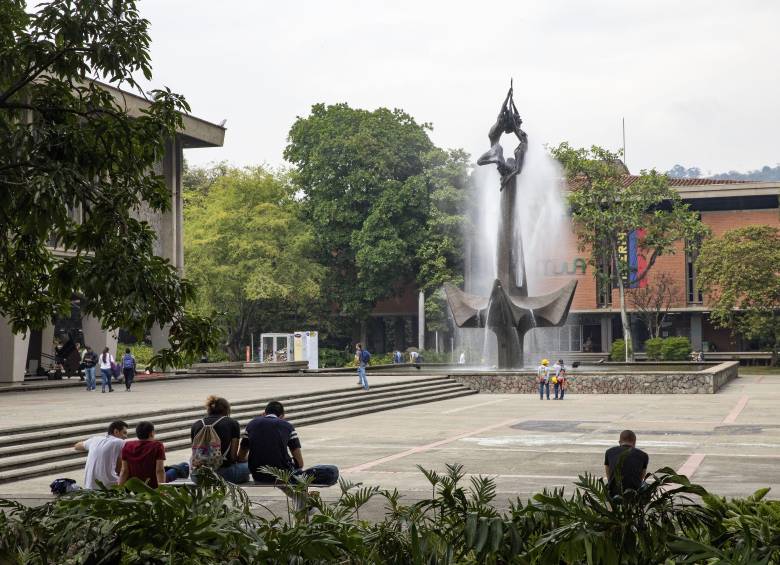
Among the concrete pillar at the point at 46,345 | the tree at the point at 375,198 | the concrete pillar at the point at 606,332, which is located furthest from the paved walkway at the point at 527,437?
the concrete pillar at the point at 606,332

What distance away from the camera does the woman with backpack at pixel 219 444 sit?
10742mm

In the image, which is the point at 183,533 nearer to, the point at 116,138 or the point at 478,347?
the point at 116,138

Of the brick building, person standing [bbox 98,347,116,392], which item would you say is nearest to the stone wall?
person standing [bbox 98,347,116,392]

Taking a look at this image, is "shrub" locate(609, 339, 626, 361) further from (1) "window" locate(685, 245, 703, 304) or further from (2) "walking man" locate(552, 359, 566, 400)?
(2) "walking man" locate(552, 359, 566, 400)

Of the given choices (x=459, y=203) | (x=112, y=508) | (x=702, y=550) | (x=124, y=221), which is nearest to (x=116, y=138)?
(x=124, y=221)

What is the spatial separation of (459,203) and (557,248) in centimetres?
1251

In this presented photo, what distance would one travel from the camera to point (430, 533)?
464 centimetres

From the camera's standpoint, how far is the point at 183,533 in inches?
180

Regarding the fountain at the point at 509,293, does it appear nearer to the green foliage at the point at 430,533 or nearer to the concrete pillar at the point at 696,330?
the concrete pillar at the point at 696,330

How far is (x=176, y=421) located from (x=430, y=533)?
63.0 feet

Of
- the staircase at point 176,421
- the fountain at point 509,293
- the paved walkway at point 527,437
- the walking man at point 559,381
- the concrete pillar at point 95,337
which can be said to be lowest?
the paved walkway at point 527,437

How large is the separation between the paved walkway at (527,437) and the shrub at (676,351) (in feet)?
73.8

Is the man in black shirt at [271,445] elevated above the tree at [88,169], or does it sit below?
below

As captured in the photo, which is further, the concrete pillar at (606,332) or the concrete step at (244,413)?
the concrete pillar at (606,332)
